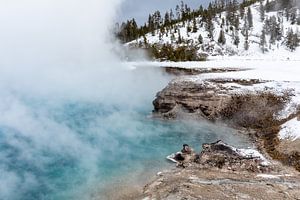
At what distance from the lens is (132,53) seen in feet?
357

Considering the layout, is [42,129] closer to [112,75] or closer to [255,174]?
[255,174]

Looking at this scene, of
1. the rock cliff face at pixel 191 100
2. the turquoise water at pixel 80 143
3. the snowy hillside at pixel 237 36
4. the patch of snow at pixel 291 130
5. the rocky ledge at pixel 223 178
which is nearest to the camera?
the rocky ledge at pixel 223 178

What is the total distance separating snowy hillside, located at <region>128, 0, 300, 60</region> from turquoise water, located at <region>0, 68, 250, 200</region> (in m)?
59.0


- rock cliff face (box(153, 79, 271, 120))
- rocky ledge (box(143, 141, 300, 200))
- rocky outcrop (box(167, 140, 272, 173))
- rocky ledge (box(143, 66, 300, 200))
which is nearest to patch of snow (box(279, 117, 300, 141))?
rocky ledge (box(143, 66, 300, 200))

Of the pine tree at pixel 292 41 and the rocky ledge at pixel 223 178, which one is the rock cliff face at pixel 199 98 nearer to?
the rocky ledge at pixel 223 178

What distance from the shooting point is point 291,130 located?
31.6 m

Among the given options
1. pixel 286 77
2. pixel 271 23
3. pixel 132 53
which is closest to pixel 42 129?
pixel 286 77

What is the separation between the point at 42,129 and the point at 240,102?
65.3ft

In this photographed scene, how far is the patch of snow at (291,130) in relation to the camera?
30.4m

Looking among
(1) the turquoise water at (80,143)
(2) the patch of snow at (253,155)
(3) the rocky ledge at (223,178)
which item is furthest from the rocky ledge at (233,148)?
(1) the turquoise water at (80,143)

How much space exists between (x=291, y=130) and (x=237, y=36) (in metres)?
82.1

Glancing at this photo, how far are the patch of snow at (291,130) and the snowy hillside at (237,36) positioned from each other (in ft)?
216

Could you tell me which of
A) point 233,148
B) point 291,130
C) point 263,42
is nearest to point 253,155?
point 233,148

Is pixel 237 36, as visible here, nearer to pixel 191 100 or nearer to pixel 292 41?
pixel 292 41
